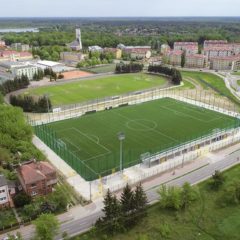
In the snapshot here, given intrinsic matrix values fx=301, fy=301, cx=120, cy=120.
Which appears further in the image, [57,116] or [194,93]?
[194,93]

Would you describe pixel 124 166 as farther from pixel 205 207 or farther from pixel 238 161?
pixel 238 161

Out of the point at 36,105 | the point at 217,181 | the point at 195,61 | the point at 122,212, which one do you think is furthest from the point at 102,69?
the point at 122,212

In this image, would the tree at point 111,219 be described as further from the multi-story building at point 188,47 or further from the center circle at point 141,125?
the multi-story building at point 188,47

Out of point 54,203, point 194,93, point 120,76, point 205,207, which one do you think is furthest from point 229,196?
point 120,76

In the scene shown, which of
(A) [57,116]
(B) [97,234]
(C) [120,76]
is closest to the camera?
(B) [97,234]

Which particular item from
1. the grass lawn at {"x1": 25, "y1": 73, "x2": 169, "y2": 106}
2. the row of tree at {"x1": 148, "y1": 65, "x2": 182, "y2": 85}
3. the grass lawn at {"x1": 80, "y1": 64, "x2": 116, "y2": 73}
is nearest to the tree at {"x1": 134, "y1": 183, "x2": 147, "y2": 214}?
the grass lawn at {"x1": 25, "y1": 73, "x2": 169, "y2": 106}

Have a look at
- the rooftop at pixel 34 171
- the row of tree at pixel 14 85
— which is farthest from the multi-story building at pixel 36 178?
the row of tree at pixel 14 85

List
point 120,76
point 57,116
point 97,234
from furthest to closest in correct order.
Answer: point 120,76, point 57,116, point 97,234
